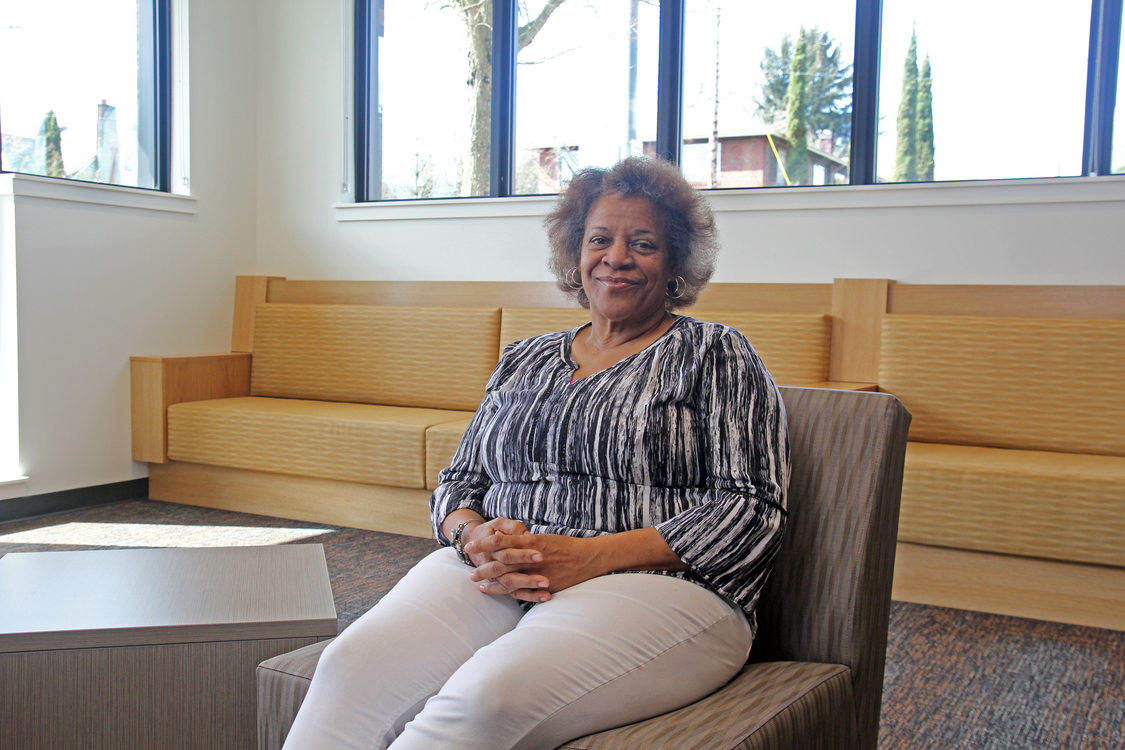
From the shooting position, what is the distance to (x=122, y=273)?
4.09m

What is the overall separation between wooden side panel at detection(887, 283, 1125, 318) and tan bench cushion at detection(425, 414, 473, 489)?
162 centimetres

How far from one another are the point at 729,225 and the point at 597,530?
2.61 m

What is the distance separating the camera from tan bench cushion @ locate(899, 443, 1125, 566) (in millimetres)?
2506

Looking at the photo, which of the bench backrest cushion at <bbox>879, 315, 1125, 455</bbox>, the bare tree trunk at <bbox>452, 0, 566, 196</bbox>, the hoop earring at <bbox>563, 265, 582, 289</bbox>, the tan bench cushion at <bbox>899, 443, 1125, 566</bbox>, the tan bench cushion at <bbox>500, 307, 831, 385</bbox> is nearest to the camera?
the hoop earring at <bbox>563, 265, 582, 289</bbox>

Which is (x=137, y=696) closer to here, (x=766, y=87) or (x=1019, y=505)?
(x=1019, y=505)

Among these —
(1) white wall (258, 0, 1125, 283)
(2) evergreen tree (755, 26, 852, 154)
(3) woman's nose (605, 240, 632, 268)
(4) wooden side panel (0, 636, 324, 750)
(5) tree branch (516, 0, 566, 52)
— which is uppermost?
(5) tree branch (516, 0, 566, 52)

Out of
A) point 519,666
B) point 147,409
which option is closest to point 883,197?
point 519,666

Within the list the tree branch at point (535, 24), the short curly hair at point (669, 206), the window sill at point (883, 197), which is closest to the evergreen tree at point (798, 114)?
the window sill at point (883, 197)

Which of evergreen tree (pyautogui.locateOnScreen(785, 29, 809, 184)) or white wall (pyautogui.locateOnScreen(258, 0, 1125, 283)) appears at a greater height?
evergreen tree (pyautogui.locateOnScreen(785, 29, 809, 184))

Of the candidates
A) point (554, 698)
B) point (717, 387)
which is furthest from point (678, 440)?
point (554, 698)

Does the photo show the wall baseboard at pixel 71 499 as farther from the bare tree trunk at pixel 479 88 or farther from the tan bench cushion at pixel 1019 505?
the tan bench cushion at pixel 1019 505

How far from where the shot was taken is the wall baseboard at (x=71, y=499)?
3.69 m

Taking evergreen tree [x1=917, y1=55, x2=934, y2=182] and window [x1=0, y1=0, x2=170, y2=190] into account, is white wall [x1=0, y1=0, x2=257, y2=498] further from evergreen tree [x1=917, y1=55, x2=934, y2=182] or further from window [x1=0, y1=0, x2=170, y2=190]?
evergreen tree [x1=917, y1=55, x2=934, y2=182]

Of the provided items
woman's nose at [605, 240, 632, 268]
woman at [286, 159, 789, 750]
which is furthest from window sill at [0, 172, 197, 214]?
woman's nose at [605, 240, 632, 268]
